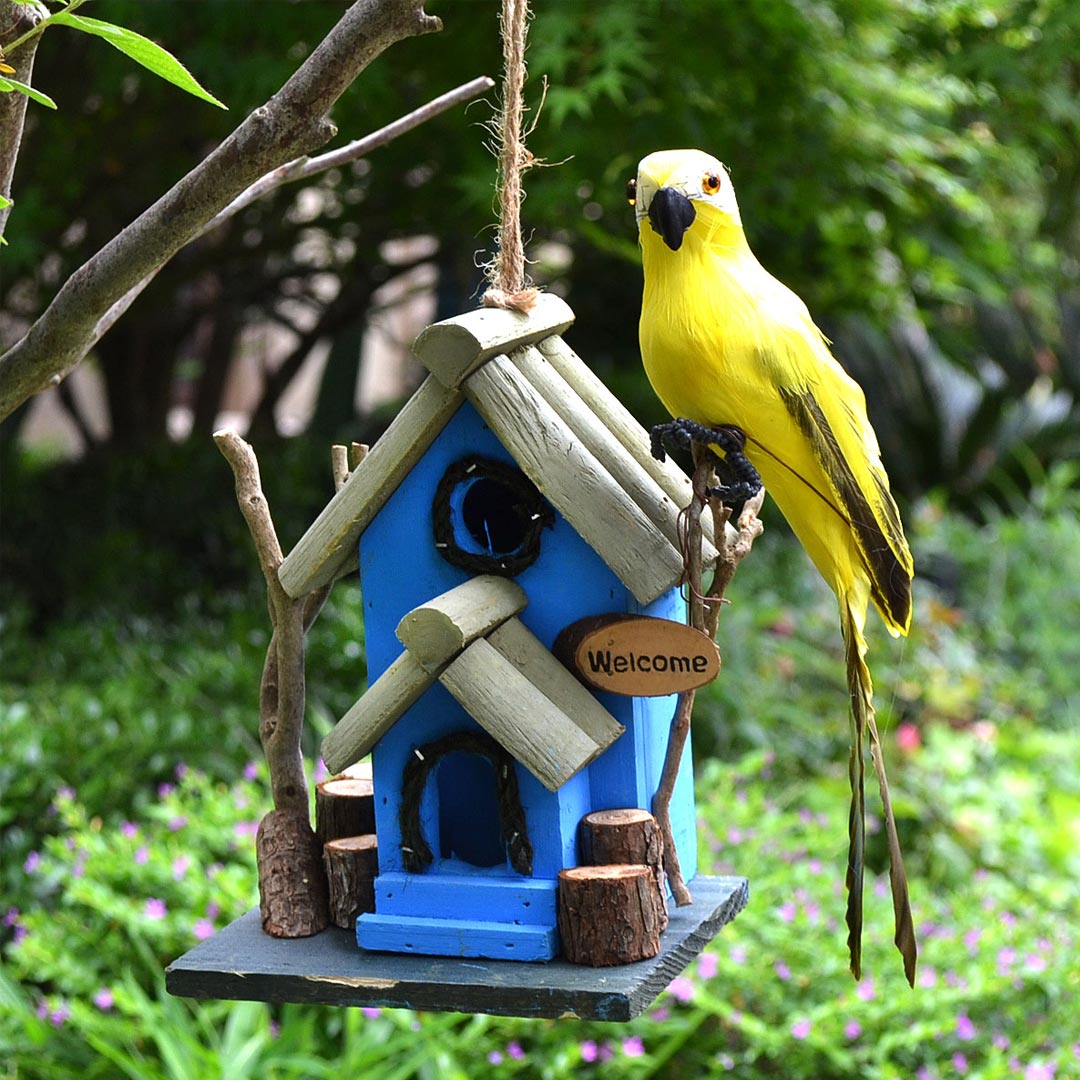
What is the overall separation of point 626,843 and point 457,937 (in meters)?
0.23

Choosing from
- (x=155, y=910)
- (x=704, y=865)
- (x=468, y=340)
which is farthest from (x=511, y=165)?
(x=704, y=865)

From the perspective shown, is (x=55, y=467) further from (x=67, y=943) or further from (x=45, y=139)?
(x=67, y=943)

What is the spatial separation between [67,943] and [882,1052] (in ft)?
5.91

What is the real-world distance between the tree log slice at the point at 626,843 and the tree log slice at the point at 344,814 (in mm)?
336

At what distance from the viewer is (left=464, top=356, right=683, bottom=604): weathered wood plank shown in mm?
1587

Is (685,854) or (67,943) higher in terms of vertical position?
(685,854)

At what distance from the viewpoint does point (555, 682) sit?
5.36ft

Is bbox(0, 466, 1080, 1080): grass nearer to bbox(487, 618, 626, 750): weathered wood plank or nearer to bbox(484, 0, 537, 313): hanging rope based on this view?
bbox(487, 618, 626, 750): weathered wood plank

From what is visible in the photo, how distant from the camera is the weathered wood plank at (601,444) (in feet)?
5.45

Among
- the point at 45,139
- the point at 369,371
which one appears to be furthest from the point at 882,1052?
the point at 369,371

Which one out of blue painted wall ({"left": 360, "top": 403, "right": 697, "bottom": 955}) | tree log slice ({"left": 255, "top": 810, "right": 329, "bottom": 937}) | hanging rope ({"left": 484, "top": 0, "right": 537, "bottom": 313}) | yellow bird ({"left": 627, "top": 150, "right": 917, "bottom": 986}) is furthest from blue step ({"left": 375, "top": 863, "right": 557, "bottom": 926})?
hanging rope ({"left": 484, "top": 0, "right": 537, "bottom": 313})

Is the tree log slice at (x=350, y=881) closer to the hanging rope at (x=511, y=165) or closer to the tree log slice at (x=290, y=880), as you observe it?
the tree log slice at (x=290, y=880)

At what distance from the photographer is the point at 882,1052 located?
9.30ft

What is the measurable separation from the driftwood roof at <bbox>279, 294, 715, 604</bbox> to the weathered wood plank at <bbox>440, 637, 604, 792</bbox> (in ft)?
0.57
